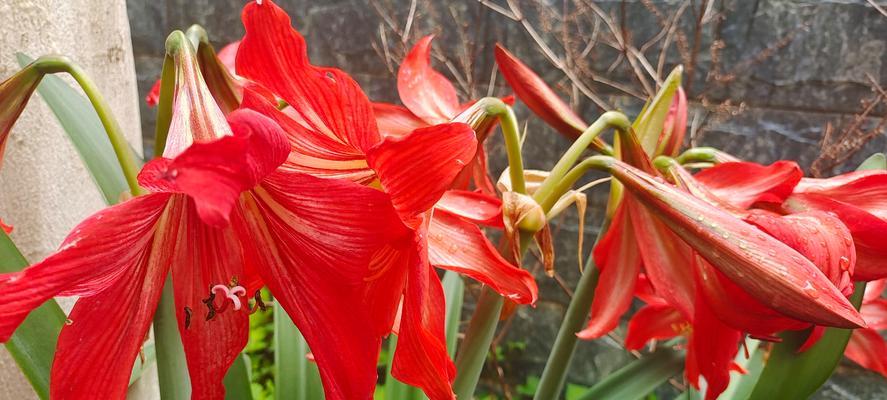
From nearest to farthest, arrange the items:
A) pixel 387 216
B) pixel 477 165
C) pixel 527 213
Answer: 1. pixel 387 216
2. pixel 527 213
3. pixel 477 165

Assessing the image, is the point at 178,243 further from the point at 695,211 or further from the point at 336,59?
the point at 336,59

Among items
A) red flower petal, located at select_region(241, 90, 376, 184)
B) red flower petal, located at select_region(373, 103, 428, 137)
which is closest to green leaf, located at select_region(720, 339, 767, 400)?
red flower petal, located at select_region(373, 103, 428, 137)

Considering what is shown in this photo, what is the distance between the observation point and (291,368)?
0.79 m

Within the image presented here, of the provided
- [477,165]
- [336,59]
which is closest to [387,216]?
[477,165]

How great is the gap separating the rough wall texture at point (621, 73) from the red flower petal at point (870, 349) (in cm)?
86

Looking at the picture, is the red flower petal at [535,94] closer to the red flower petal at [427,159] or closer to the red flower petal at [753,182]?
the red flower petal at [753,182]

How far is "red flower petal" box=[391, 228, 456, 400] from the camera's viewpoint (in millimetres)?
363

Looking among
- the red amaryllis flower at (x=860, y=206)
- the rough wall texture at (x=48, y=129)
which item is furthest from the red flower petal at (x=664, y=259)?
the rough wall texture at (x=48, y=129)

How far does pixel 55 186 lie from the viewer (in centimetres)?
74

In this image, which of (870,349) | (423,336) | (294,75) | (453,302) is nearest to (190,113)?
(294,75)

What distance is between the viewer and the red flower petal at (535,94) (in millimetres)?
613

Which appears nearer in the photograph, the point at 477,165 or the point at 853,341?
the point at 477,165

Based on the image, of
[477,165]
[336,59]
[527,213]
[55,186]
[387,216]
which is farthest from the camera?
[336,59]

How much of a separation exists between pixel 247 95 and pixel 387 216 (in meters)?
0.10
